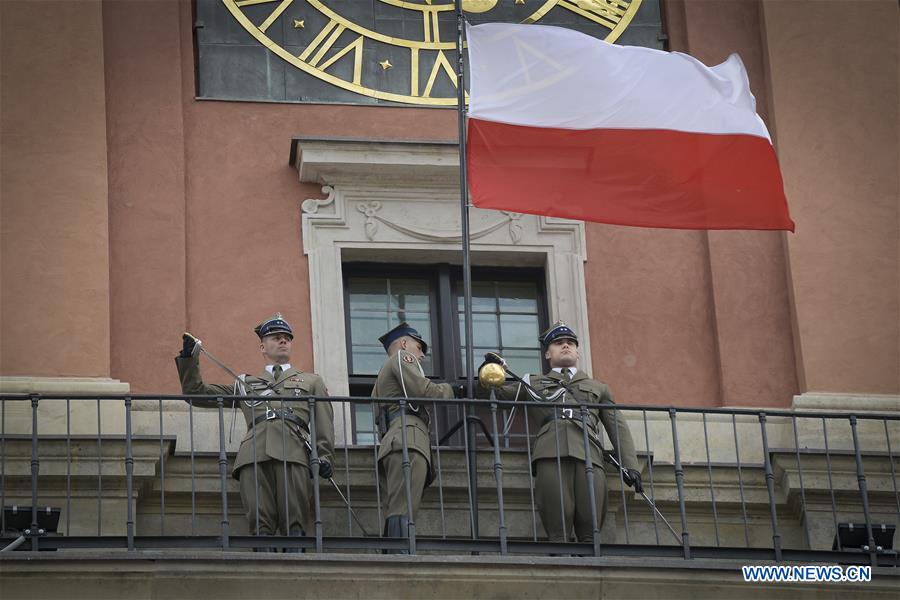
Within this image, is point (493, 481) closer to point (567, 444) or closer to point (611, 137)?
point (567, 444)

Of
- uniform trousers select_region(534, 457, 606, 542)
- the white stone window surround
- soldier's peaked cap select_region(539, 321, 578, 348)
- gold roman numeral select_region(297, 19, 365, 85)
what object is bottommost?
uniform trousers select_region(534, 457, 606, 542)

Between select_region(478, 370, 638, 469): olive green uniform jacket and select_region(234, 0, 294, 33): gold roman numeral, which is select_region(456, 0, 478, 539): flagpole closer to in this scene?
select_region(478, 370, 638, 469): olive green uniform jacket

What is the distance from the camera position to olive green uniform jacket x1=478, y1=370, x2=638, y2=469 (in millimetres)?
13102

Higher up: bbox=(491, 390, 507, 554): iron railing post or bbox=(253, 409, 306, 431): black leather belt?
bbox=(253, 409, 306, 431): black leather belt

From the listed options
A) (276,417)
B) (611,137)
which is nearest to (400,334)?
(276,417)

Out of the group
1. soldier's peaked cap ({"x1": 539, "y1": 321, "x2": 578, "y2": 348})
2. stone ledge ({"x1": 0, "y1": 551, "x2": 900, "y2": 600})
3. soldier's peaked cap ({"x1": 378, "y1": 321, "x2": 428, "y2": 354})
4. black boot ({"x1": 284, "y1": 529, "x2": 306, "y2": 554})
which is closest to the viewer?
stone ledge ({"x1": 0, "y1": 551, "x2": 900, "y2": 600})

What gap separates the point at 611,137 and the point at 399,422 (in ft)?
6.56

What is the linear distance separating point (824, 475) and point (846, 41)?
2.85m

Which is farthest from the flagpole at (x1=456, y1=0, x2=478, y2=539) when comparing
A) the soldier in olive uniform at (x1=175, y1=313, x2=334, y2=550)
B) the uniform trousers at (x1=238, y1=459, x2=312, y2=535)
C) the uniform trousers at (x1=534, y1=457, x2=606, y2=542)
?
the uniform trousers at (x1=238, y1=459, x2=312, y2=535)

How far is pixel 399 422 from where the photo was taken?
512 inches

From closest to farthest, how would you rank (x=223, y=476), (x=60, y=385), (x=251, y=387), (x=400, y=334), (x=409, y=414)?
(x=223, y=476), (x=409, y=414), (x=251, y=387), (x=400, y=334), (x=60, y=385)

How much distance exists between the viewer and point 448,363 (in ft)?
47.5

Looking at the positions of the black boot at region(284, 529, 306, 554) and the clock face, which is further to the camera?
the clock face

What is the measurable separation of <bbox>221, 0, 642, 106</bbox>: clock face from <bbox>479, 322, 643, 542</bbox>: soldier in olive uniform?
210cm
